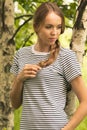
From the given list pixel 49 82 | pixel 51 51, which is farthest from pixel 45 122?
pixel 51 51

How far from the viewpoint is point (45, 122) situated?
Result: 2604mm

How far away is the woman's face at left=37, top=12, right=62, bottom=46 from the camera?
270 cm

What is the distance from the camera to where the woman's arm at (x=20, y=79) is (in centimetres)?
263

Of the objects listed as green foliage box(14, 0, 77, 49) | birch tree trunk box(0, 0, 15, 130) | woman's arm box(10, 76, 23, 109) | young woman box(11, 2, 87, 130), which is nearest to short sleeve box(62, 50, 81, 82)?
young woman box(11, 2, 87, 130)

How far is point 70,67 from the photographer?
2.66 m

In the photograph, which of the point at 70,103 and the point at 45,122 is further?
the point at 70,103

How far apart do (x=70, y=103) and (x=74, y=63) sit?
104cm

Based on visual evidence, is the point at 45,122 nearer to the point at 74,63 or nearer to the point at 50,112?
the point at 50,112

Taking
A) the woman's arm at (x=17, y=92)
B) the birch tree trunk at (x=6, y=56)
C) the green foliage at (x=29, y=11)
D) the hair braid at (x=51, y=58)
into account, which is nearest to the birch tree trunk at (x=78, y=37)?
the woman's arm at (x=17, y=92)

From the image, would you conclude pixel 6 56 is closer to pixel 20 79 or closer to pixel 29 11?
pixel 29 11

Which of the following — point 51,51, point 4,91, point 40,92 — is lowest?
point 4,91

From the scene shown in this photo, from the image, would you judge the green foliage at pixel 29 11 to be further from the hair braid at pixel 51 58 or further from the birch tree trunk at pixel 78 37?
the hair braid at pixel 51 58

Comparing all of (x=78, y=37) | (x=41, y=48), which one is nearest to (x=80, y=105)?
(x=41, y=48)

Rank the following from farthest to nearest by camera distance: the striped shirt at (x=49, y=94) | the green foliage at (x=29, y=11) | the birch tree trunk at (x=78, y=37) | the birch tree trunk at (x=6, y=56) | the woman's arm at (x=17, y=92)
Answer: the green foliage at (x=29, y=11), the birch tree trunk at (x=6, y=56), the birch tree trunk at (x=78, y=37), the woman's arm at (x=17, y=92), the striped shirt at (x=49, y=94)
